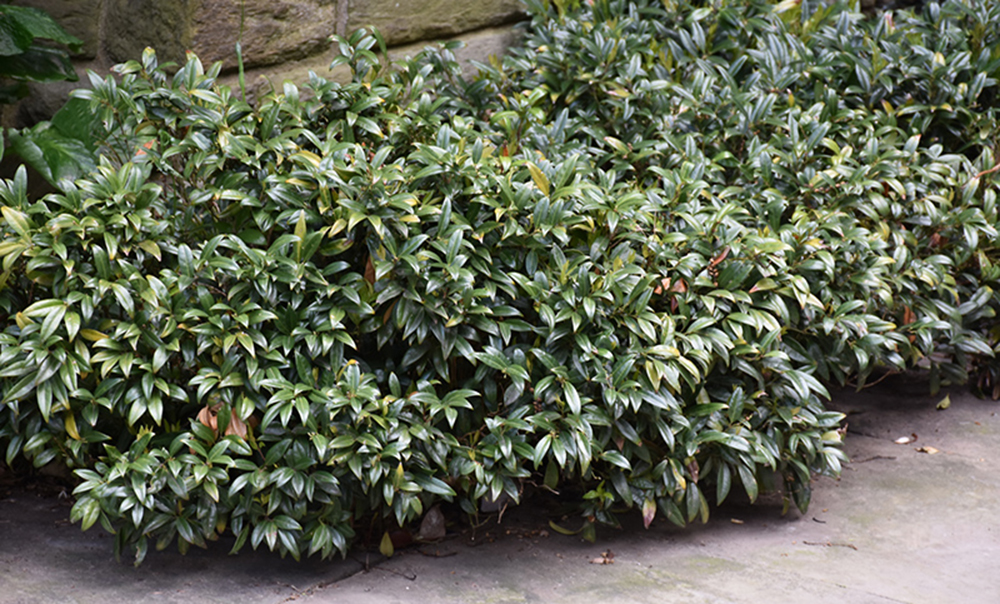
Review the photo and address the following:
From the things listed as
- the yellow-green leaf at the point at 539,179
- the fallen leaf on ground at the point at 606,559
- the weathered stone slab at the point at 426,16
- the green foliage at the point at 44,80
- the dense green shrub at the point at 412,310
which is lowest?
the fallen leaf on ground at the point at 606,559

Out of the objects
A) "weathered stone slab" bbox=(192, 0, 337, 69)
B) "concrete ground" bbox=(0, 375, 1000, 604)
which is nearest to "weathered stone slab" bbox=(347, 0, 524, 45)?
"weathered stone slab" bbox=(192, 0, 337, 69)

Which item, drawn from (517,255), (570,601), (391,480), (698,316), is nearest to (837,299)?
(698,316)

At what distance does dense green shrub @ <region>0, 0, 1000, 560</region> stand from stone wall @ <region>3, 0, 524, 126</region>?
487mm

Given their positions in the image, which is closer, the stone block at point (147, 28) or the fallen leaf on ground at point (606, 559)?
the fallen leaf on ground at point (606, 559)

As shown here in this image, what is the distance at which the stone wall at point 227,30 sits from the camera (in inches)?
124

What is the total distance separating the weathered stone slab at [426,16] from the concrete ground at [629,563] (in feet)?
6.55

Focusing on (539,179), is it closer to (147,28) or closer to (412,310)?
(412,310)

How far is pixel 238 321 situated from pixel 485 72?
166 cm

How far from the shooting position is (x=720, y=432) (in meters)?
2.55

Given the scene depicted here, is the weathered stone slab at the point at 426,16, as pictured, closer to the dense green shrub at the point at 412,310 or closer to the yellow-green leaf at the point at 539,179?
the dense green shrub at the point at 412,310

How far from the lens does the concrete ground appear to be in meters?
2.33

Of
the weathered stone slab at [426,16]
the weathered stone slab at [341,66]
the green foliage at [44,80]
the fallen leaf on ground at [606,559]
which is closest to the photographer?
the fallen leaf on ground at [606,559]

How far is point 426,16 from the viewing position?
3.80 m

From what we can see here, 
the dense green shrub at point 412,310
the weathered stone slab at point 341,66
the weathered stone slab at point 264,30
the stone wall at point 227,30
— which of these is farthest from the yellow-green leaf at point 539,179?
the weathered stone slab at point 264,30
